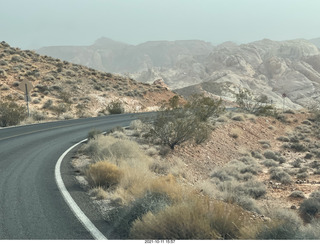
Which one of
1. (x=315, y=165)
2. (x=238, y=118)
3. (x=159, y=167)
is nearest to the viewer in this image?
(x=159, y=167)

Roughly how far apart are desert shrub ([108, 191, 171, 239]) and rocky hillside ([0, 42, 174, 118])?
78.7 ft

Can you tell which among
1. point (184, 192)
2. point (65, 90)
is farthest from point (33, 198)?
point (65, 90)

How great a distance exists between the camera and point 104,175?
753 centimetres

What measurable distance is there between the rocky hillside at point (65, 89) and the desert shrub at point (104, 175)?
70.7 feet

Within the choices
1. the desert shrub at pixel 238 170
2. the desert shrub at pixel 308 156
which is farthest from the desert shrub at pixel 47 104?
the desert shrub at pixel 308 156

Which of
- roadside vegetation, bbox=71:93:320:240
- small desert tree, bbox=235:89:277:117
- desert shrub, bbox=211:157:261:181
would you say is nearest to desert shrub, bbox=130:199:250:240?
roadside vegetation, bbox=71:93:320:240

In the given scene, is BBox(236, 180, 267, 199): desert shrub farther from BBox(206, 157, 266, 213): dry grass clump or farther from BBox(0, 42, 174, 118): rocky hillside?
BBox(0, 42, 174, 118): rocky hillside

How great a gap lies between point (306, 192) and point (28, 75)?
126ft

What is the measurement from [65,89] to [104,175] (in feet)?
114

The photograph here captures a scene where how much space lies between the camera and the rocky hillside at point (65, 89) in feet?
110

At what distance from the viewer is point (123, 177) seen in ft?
24.3

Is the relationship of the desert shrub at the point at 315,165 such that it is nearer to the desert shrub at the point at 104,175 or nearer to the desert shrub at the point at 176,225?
the desert shrub at the point at 104,175

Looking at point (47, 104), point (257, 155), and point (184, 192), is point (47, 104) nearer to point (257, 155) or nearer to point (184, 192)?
point (257, 155)

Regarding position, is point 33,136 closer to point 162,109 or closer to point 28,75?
point 162,109
